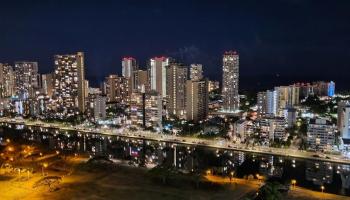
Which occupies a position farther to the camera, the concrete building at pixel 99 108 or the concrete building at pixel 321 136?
the concrete building at pixel 99 108

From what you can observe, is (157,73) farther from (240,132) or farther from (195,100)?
(240,132)

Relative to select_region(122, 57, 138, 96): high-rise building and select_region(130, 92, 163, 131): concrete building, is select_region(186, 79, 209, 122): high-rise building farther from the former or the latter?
select_region(122, 57, 138, 96): high-rise building

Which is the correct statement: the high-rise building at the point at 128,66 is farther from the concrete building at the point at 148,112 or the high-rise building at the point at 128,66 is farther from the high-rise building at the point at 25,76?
the concrete building at the point at 148,112

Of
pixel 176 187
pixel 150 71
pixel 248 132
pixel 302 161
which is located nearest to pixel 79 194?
pixel 176 187

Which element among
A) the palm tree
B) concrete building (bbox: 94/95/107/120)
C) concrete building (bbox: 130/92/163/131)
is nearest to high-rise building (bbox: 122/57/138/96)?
concrete building (bbox: 94/95/107/120)

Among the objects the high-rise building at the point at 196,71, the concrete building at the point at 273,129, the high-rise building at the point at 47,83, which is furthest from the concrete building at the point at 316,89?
the high-rise building at the point at 47,83

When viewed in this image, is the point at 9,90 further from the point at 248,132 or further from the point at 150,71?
the point at 248,132
